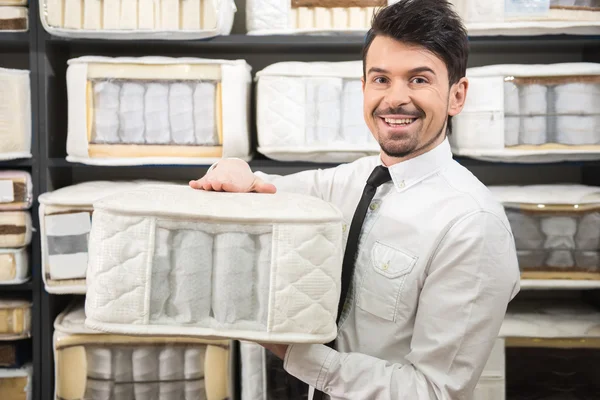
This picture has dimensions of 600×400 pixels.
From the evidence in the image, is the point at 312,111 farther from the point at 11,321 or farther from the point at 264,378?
the point at 11,321

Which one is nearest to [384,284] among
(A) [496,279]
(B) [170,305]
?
(A) [496,279]

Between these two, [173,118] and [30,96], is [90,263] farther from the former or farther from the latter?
[30,96]

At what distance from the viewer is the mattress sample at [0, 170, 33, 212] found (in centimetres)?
202

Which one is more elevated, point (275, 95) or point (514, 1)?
point (514, 1)

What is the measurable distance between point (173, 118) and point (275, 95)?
0.37m

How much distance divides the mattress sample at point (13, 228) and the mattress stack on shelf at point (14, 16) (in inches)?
25.5

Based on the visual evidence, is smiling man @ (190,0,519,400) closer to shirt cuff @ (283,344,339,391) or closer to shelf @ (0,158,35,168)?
shirt cuff @ (283,344,339,391)

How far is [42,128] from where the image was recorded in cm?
208

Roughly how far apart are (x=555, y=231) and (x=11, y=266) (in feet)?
6.30

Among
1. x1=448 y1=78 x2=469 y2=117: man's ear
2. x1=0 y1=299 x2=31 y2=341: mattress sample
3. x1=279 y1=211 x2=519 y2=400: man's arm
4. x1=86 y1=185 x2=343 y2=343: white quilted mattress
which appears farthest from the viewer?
x1=0 y1=299 x2=31 y2=341: mattress sample

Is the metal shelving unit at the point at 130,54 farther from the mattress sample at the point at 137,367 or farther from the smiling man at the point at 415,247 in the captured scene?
the smiling man at the point at 415,247

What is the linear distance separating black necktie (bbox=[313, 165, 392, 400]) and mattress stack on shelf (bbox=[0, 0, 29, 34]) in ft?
4.84

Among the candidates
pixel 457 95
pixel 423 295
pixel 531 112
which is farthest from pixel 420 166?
pixel 531 112

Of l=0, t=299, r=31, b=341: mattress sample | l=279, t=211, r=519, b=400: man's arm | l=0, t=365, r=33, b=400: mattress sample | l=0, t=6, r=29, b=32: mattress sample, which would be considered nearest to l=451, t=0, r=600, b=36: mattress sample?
l=279, t=211, r=519, b=400: man's arm
